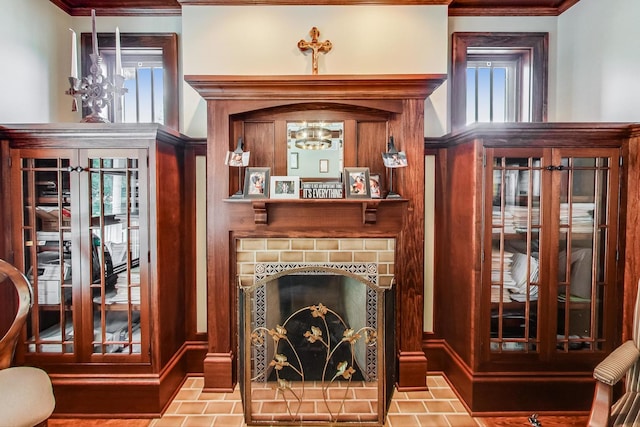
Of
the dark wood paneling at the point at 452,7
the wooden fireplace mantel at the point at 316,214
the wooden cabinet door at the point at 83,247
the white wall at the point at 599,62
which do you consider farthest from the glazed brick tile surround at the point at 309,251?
the dark wood paneling at the point at 452,7

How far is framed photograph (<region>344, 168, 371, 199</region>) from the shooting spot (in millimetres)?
2418

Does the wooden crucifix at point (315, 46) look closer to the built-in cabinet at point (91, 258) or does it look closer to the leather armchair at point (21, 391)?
the built-in cabinet at point (91, 258)

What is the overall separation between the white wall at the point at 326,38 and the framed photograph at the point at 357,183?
2.58ft

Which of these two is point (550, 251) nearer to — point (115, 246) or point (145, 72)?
point (115, 246)

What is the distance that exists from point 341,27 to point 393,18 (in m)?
0.39

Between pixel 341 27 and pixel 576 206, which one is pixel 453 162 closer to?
pixel 576 206

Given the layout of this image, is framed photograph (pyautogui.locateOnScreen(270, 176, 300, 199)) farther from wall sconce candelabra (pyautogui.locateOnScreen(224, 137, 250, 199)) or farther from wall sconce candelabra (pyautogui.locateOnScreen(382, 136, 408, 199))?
wall sconce candelabra (pyautogui.locateOnScreen(382, 136, 408, 199))

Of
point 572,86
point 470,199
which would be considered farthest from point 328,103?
point 572,86

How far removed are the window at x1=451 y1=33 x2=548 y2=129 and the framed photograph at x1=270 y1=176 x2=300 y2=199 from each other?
4.38 feet

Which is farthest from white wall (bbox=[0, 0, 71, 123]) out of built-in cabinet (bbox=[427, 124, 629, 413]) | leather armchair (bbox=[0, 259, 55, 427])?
built-in cabinet (bbox=[427, 124, 629, 413])

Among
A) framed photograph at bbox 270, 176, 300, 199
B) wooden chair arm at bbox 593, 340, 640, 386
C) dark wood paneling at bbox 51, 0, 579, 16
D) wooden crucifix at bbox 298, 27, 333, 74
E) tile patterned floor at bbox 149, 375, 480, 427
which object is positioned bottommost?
tile patterned floor at bbox 149, 375, 480, 427

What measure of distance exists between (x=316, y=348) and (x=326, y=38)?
2180 mm

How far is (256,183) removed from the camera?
2445 millimetres

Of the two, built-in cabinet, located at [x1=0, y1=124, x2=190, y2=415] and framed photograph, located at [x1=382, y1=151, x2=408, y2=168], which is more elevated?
framed photograph, located at [x1=382, y1=151, x2=408, y2=168]
